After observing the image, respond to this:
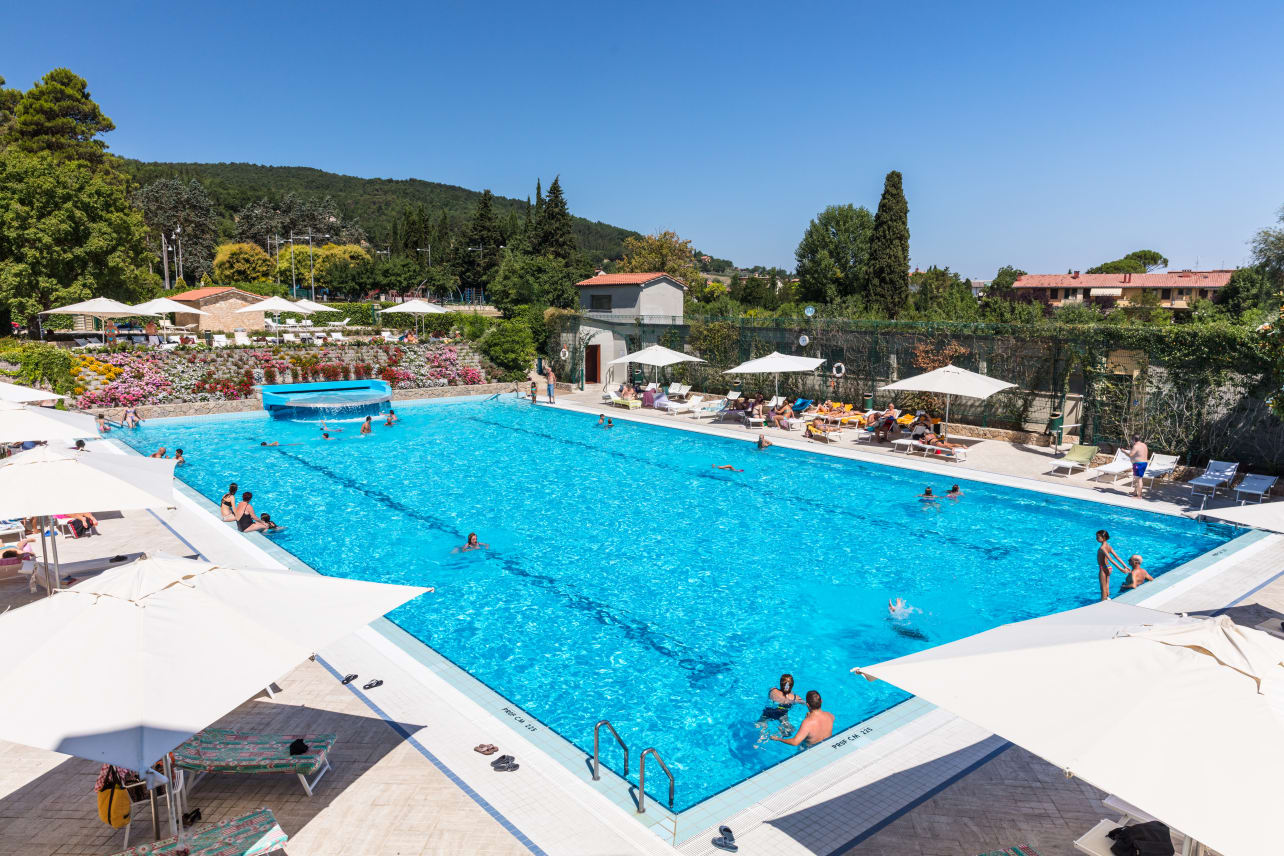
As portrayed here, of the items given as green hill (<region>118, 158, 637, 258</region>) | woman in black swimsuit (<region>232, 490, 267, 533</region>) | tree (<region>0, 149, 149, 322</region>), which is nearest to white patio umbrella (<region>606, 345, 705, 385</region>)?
woman in black swimsuit (<region>232, 490, 267, 533</region>)

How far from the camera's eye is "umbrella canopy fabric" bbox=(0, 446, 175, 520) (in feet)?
23.0

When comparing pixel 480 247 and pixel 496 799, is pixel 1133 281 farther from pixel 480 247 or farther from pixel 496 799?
pixel 496 799

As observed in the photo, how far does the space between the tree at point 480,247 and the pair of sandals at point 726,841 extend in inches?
2776

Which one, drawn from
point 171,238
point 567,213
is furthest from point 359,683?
point 171,238

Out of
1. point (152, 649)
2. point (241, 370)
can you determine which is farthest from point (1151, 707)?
point (241, 370)

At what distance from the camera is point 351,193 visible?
123000mm

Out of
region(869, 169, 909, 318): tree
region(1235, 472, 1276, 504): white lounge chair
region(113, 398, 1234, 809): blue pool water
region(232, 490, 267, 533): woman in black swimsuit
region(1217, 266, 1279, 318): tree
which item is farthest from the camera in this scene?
region(1217, 266, 1279, 318): tree

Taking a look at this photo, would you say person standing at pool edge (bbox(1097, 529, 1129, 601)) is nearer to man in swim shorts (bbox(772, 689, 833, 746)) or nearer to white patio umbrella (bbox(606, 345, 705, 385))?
man in swim shorts (bbox(772, 689, 833, 746))

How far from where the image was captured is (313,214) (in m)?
89.2

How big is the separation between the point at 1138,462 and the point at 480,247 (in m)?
66.6

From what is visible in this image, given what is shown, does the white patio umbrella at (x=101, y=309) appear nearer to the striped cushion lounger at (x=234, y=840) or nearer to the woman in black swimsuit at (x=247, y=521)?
the woman in black swimsuit at (x=247, y=521)

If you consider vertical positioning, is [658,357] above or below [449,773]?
above

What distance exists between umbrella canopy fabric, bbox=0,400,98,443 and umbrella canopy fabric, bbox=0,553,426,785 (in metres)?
6.62

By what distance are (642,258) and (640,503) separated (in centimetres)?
5357
